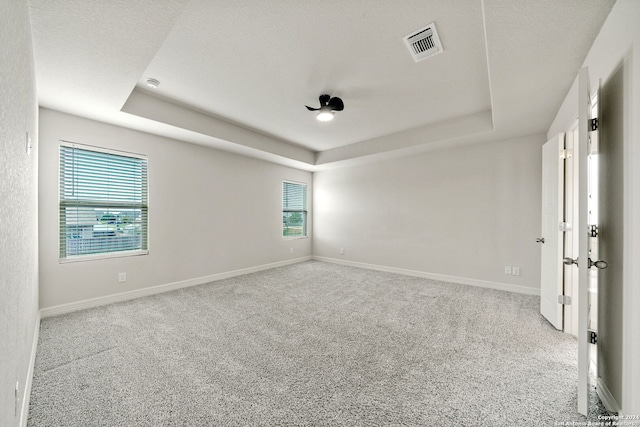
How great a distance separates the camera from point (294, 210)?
6.12 meters

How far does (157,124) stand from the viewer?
328 cm

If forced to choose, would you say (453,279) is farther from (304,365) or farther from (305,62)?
(305,62)

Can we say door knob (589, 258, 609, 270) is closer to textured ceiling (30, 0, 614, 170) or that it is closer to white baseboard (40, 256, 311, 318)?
textured ceiling (30, 0, 614, 170)

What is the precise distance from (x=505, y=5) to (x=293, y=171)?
483cm

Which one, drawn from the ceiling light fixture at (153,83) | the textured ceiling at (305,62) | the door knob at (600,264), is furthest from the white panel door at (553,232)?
the ceiling light fixture at (153,83)

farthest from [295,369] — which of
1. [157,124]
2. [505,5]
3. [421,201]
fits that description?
[421,201]

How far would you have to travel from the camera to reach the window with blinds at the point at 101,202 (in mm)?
3018

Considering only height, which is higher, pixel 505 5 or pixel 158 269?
pixel 505 5

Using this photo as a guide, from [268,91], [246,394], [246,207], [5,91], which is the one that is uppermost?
[268,91]

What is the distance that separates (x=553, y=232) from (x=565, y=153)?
2.69 ft

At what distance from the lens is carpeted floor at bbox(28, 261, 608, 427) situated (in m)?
1.50

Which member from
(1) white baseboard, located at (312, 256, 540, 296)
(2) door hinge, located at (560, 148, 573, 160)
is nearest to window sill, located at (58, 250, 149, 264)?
(1) white baseboard, located at (312, 256, 540, 296)

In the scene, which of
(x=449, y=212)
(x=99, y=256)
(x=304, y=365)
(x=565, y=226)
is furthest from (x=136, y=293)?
(x=565, y=226)

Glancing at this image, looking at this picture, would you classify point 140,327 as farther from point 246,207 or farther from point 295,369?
point 246,207
